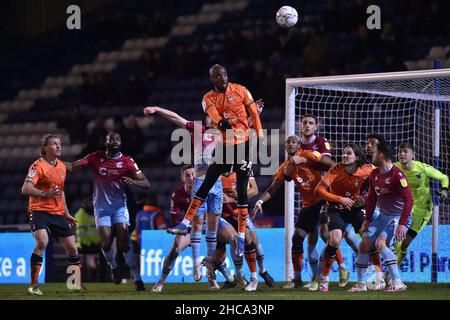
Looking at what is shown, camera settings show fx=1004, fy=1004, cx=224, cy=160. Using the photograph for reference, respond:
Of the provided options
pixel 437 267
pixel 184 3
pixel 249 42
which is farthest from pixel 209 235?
pixel 184 3

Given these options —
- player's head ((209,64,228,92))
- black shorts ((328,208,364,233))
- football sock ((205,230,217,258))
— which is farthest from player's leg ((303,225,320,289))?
player's head ((209,64,228,92))

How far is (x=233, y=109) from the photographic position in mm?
11164

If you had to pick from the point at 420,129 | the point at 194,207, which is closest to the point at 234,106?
the point at 194,207

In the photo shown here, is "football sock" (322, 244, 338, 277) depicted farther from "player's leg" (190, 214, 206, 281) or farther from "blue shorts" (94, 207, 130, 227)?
"blue shorts" (94, 207, 130, 227)

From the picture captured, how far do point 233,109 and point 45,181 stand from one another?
8.90 feet

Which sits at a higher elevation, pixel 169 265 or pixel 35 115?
pixel 35 115

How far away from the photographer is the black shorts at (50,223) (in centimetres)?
1220

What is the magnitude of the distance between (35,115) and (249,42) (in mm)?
6002

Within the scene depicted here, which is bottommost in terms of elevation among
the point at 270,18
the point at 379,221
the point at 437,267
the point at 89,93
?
the point at 437,267

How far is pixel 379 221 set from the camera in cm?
1144

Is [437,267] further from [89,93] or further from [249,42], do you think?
[89,93]

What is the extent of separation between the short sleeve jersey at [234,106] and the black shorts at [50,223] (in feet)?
8.21

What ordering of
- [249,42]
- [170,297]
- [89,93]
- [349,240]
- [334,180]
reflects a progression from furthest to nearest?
[89,93], [249,42], [349,240], [334,180], [170,297]

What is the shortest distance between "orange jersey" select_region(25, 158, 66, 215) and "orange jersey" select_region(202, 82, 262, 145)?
7.73ft
